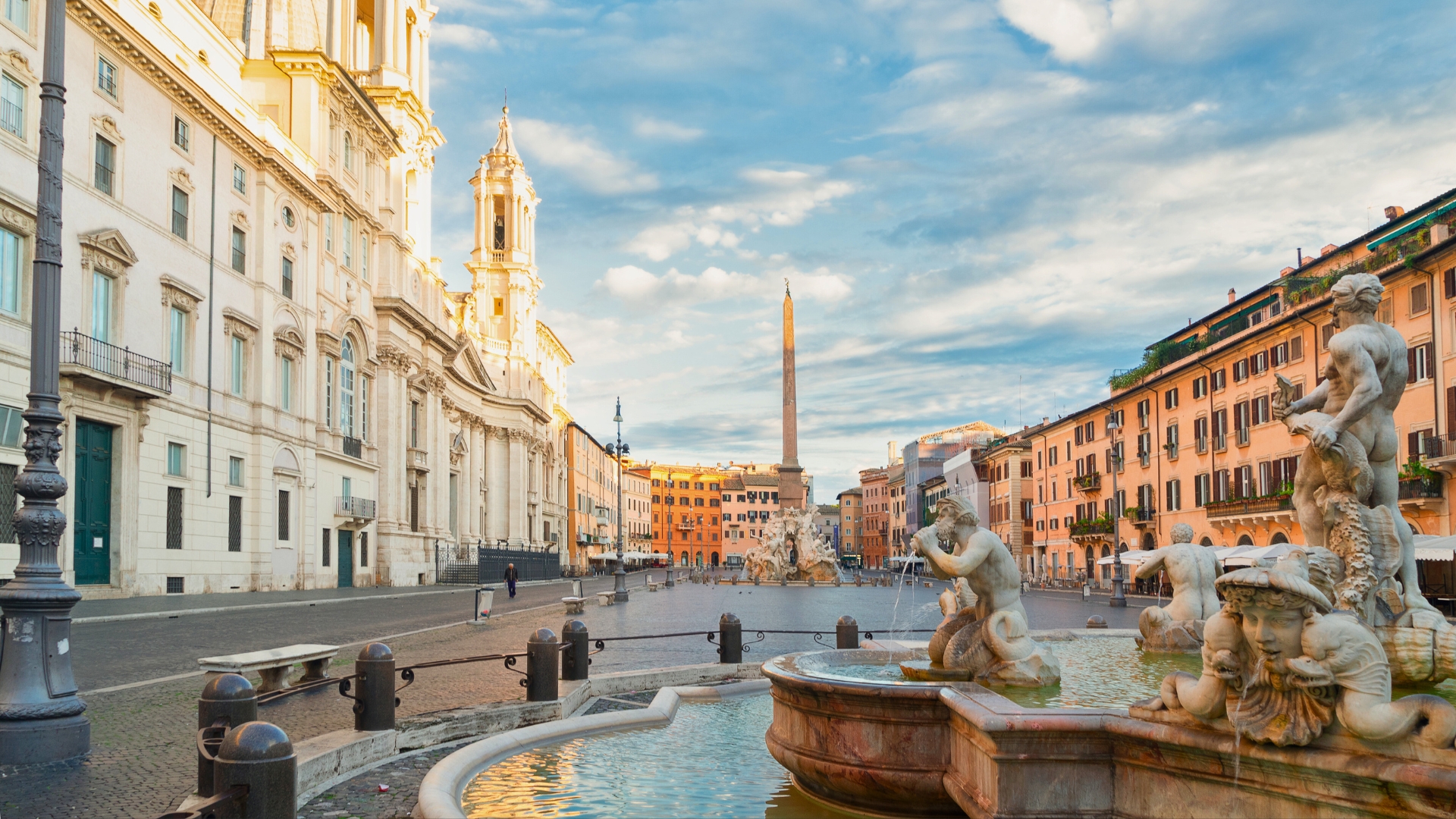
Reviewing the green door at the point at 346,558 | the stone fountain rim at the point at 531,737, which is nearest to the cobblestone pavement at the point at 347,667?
the stone fountain rim at the point at 531,737

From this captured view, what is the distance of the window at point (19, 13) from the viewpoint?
2164cm

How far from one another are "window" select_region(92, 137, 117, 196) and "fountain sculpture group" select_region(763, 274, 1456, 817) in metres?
24.3

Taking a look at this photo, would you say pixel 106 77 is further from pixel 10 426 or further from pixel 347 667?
pixel 347 667

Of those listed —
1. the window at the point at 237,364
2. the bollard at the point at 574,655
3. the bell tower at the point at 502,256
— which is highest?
the bell tower at the point at 502,256

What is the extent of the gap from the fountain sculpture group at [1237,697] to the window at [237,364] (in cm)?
2858

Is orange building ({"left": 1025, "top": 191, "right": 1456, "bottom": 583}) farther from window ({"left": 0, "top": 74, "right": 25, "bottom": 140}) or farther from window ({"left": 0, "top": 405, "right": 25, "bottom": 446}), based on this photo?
window ({"left": 0, "top": 74, "right": 25, "bottom": 140})

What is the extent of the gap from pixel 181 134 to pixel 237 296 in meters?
5.13

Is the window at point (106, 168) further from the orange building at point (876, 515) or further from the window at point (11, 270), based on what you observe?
the orange building at point (876, 515)

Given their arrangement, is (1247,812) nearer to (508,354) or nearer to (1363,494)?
(1363,494)

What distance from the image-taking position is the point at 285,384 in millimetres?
36094

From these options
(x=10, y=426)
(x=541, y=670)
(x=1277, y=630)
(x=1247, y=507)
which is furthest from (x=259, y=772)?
(x=1247, y=507)

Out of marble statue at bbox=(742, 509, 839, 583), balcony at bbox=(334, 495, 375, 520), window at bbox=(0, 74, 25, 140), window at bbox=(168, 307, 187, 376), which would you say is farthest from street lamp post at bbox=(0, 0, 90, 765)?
marble statue at bbox=(742, 509, 839, 583)

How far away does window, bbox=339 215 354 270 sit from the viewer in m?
41.4

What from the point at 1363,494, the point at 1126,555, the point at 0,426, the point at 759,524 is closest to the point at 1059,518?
the point at 1126,555
